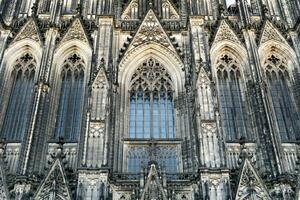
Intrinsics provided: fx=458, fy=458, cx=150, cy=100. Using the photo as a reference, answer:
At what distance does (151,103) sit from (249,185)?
252 inches

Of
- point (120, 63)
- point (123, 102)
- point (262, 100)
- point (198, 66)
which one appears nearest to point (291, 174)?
point (262, 100)

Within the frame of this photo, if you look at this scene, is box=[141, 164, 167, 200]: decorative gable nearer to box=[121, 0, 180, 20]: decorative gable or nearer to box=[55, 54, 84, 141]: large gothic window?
box=[55, 54, 84, 141]: large gothic window

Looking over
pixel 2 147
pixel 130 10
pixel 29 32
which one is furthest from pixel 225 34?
pixel 2 147

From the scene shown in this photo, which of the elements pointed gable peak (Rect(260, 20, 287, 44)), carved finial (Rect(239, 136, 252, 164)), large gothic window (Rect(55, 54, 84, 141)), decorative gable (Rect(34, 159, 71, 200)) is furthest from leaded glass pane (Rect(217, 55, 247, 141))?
decorative gable (Rect(34, 159, 71, 200))

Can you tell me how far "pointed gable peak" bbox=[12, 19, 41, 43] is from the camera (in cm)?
2383

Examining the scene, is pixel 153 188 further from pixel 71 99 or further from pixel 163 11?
Answer: pixel 163 11

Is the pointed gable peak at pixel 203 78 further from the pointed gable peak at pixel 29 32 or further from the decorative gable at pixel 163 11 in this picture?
the pointed gable peak at pixel 29 32

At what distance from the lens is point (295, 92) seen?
2277 cm

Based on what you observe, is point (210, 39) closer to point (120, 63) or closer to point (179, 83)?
point (179, 83)

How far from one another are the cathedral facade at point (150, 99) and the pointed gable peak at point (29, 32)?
5 centimetres

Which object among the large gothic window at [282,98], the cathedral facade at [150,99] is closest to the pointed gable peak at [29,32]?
the cathedral facade at [150,99]

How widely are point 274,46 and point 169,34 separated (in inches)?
221

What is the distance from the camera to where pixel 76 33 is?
2414 centimetres

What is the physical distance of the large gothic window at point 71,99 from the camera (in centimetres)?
2132
